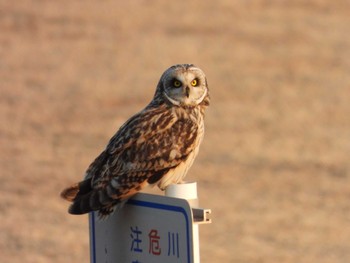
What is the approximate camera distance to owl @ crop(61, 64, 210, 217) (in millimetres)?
4051

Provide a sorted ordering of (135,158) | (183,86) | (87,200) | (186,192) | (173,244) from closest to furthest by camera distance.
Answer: (173,244)
(186,192)
(87,200)
(135,158)
(183,86)

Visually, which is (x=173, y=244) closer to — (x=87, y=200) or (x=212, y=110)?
(x=87, y=200)

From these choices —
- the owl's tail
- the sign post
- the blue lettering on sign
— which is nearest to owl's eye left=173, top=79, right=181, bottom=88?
the owl's tail

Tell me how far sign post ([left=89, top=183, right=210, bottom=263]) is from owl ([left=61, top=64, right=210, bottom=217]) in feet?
0.28

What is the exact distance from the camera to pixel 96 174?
4.20 m

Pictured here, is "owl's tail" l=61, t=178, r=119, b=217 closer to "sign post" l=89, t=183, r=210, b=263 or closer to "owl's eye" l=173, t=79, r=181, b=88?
"sign post" l=89, t=183, r=210, b=263

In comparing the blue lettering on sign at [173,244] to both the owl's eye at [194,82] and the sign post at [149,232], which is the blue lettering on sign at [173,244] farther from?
the owl's eye at [194,82]

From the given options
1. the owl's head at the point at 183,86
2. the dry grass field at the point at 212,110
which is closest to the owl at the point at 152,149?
the owl's head at the point at 183,86

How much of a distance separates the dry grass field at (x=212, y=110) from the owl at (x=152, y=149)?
170 inches

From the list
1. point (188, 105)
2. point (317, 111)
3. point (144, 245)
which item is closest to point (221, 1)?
point (317, 111)

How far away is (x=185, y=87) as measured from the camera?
15.7 ft

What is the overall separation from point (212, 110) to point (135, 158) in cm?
951

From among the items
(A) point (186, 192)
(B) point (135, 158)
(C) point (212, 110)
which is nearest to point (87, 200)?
(B) point (135, 158)

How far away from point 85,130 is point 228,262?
439cm
